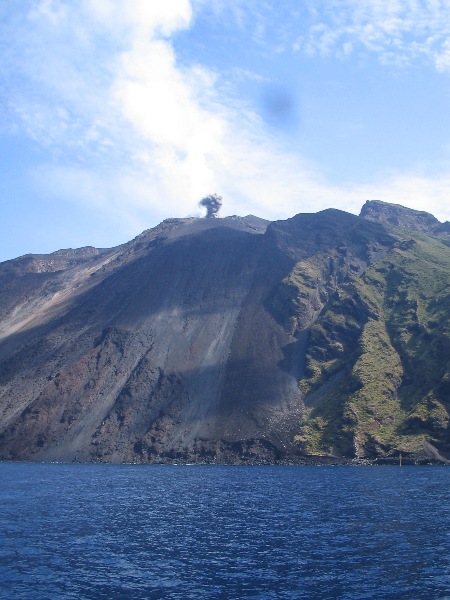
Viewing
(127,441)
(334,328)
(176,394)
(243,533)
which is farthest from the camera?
(334,328)

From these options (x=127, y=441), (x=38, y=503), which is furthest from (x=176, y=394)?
(x=38, y=503)

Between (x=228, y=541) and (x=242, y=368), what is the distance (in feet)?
352

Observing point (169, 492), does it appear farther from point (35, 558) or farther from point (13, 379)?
point (13, 379)

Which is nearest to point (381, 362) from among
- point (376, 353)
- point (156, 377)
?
point (376, 353)

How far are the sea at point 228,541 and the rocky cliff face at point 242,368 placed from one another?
161 feet

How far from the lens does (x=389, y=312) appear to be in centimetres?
16338

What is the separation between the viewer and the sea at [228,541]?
100ft

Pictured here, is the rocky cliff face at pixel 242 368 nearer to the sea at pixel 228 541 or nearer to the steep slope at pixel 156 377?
the steep slope at pixel 156 377

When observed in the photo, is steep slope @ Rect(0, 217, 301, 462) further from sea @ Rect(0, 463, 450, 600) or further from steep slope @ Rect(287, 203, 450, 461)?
sea @ Rect(0, 463, 450, 600)

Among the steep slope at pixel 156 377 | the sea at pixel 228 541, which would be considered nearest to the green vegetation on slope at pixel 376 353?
the steep slope at pixel 156 377

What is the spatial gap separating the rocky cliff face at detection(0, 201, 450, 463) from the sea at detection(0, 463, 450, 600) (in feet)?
161

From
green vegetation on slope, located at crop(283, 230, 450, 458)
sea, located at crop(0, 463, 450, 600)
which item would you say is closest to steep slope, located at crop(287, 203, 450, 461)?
green vegetation on slope, located at crop(283, 230, 450, 458)

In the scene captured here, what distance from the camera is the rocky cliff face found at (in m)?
126

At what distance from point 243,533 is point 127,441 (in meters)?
95.5
